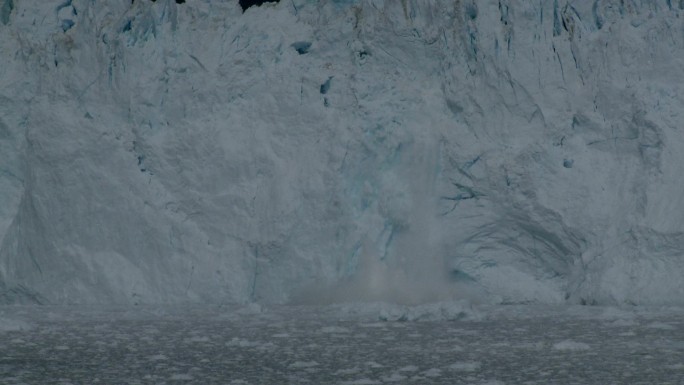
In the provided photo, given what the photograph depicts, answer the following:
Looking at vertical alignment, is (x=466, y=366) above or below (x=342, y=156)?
below

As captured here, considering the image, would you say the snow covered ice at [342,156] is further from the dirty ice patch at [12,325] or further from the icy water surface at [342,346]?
the dirty ice patch at [12,325]

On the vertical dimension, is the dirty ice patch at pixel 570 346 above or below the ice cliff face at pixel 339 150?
below

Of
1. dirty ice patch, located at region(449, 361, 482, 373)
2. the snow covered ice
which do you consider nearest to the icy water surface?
dirty ice patch, located at region(449, 361, 482, 373)

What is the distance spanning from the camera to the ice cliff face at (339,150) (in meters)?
9.49

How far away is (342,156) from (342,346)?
3328 millimetres

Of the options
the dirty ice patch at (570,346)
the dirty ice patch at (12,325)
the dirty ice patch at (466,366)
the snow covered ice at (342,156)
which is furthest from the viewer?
the snow covered ice at (342,156)

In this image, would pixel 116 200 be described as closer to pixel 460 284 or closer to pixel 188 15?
pixel 188 15

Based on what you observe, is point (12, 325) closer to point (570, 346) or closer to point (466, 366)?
point (466, 366)

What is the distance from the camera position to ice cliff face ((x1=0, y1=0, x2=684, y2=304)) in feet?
31.1

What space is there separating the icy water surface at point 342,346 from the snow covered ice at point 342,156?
0.80 m

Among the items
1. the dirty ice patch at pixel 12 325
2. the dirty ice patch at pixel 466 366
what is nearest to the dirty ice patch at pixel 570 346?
the dirty ice patch at pixel 466 366

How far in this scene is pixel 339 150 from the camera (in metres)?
9.70

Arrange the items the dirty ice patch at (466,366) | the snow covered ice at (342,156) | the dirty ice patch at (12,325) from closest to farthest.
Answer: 1. the dirty ice patch at (466,366)
2. the dirty ice patch at (12,325)
3. the snow covered ice at (342,156)

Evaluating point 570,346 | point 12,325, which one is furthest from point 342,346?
point 12,325
